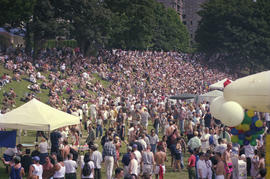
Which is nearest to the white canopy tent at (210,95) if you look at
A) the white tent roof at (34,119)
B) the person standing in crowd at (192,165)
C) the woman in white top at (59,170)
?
the white tent roof at (34,119)

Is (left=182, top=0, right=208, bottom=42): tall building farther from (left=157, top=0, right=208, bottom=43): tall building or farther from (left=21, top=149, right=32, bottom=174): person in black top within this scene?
(left=21, top=149, right=32, bottom=174): person in black top

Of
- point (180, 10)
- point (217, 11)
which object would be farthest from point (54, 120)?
point (180, 10)

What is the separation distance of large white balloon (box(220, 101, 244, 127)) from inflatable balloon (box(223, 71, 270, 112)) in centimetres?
25

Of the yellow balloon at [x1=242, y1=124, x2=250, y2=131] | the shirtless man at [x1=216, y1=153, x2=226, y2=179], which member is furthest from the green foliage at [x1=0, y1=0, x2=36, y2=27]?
the yellow balloon at [x1=242, y1=124, x2=250, y2=131]

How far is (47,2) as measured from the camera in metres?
43.2

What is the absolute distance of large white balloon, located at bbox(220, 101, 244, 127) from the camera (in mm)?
10719

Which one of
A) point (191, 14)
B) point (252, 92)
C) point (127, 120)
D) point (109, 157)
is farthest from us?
point (191, 14)

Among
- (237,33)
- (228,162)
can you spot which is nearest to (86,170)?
(228,162)

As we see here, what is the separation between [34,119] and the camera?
17.5 m

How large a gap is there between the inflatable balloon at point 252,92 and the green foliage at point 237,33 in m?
64.1

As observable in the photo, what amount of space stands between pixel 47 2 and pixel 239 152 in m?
30.6

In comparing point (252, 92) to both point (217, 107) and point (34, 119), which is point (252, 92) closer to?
point (217, 107)

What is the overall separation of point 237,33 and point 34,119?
199 ft

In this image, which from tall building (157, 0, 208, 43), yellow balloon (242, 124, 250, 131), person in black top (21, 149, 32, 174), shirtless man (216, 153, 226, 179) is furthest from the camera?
tall building (157, 0, 208, 43)
